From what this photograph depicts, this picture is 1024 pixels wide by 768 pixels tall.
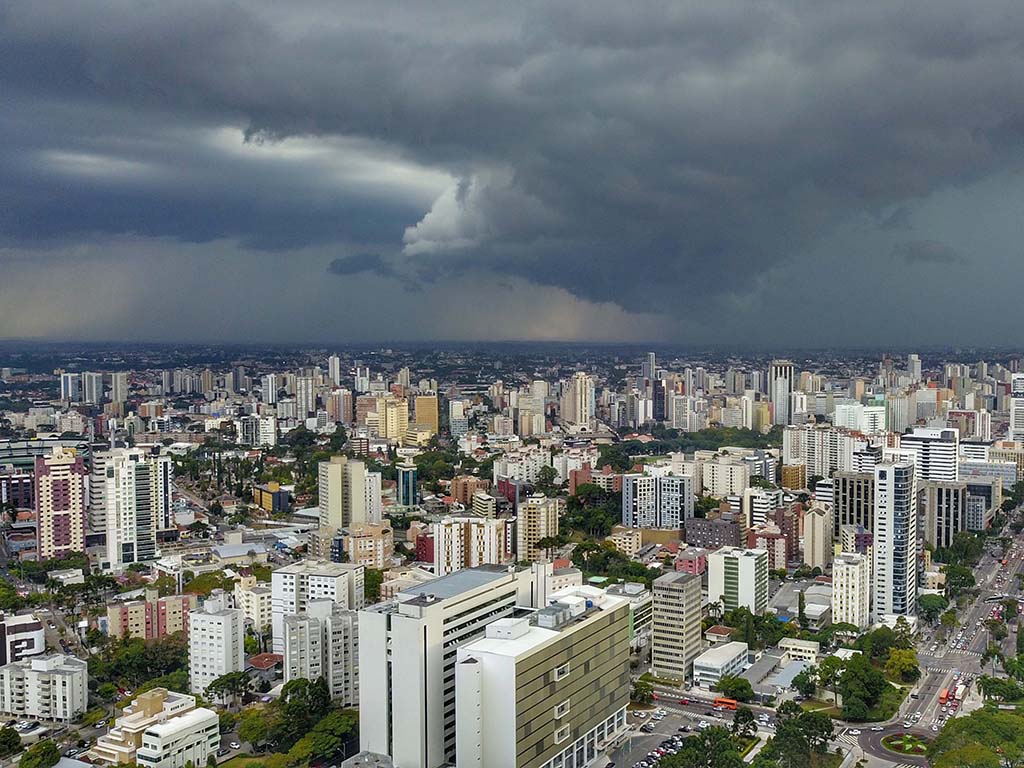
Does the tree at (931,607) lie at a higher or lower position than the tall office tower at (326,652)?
lower

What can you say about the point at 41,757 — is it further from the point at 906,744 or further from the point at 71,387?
the point at 71,387

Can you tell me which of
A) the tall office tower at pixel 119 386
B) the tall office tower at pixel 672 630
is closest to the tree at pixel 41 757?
the tall office tower at pixel 672 630

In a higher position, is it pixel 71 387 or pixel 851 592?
pixel 71 387

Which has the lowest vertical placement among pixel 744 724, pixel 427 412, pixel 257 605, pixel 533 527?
pixel 744 724

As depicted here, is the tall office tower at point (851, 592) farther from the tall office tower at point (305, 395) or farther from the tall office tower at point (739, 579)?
the tall office tower at point (305, 395)

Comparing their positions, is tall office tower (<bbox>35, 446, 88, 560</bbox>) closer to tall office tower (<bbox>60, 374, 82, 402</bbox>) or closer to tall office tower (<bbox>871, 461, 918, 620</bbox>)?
tall office tower (<bbox>60, 374, 82, 402</bbox>)

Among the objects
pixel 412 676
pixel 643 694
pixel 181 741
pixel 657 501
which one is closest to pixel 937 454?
pixel 657 501
